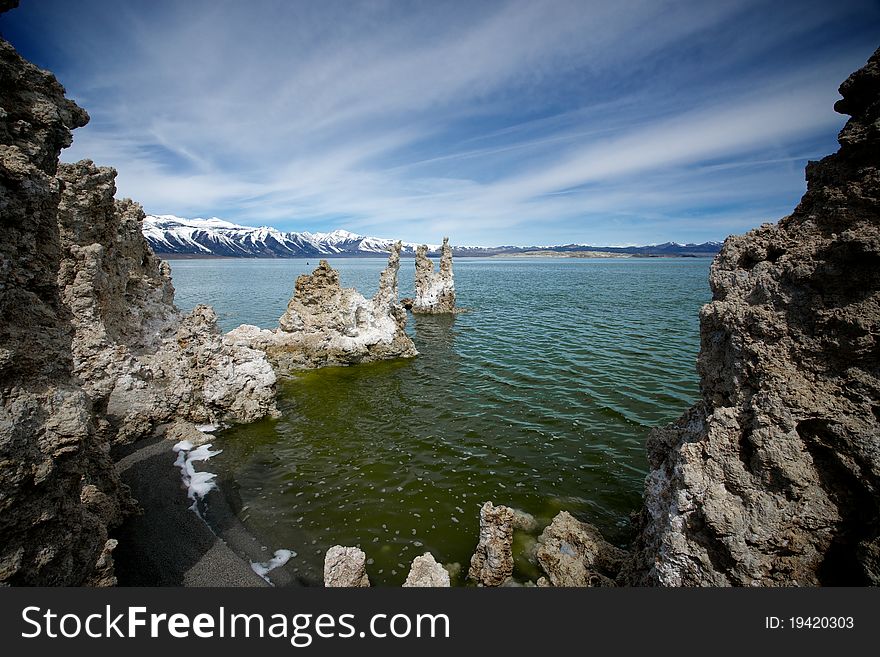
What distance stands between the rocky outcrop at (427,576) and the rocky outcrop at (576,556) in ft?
6.94

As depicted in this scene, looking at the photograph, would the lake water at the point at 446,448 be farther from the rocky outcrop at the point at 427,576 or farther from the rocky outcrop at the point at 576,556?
the rocky outcrop at the point at 427,576

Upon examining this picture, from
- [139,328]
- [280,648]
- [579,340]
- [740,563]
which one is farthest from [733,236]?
[579,340]

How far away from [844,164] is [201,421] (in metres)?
18.2

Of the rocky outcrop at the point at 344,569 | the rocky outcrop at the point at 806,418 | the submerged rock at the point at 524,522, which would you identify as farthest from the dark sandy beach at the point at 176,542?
the rocky outcrop at the point at 806,418

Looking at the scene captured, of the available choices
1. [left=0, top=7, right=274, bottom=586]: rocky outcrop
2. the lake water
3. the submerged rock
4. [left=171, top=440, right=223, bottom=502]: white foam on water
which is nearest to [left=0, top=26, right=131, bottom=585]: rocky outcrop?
[left=0, top=7, right=274, bottom=586]: rocky outcrop

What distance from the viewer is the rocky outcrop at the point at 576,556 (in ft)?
24.0

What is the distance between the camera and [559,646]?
4359 millimetres

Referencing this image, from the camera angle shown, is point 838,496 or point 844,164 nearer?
point 838,496

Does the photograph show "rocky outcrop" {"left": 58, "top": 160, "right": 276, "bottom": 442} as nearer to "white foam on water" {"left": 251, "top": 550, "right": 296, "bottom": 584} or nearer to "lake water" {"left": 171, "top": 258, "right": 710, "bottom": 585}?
"lake water" {"left": 171, "top": 258, "right": 710, "bottom": 585}

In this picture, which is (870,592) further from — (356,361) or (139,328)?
(356,361)

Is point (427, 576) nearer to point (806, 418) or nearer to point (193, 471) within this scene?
point (806, 418)

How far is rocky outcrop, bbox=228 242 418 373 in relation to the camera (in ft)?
76.6

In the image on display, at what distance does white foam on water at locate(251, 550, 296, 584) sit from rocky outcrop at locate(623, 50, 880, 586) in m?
7.50

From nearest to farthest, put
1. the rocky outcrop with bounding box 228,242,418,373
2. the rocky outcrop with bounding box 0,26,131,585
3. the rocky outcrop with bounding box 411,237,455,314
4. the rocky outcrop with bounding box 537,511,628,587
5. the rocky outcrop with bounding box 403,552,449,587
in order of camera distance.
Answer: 1. the rocky outcrop with bounding box 0,26,131,585
2. the rocky outcrop with bounding box 403,552,449,587
3. the rocky outcrop with bounding box 537,511,628,587
4. the rocky outcrop with bounding box 228,242,418,373
5. the rocky outcrop with bounding box 411,237,455,314
